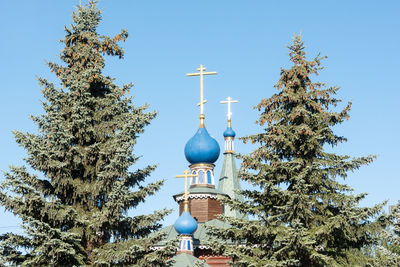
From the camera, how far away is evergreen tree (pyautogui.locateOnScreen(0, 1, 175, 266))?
13.1 meters

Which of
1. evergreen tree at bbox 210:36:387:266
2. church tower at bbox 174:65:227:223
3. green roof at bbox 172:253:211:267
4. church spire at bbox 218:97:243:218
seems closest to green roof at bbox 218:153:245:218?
church spire at bbox 218:97:243:218

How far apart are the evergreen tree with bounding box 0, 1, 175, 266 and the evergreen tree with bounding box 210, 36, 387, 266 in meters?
2.84

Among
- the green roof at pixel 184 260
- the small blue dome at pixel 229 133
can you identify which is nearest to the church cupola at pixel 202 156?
the small blue dome at pixel 229 133

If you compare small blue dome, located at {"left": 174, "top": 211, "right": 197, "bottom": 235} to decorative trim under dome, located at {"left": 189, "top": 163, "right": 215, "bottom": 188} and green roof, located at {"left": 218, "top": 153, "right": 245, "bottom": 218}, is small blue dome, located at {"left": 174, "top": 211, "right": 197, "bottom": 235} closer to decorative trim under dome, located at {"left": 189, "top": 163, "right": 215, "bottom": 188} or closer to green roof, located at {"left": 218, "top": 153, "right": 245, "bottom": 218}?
decorative trim under dome, located at {"left": 189, "top": 163, "right": 215, "bottom": 188}

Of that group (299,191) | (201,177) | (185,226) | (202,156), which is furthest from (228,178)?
(299,191)

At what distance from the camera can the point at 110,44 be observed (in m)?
16.0

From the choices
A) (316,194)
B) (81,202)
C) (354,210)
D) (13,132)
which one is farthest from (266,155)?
(13,132)

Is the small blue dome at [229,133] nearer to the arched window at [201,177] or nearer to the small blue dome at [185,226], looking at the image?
the arched window at [201,177]

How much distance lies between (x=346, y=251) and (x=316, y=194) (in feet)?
5.73

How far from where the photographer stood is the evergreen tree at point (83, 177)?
43.0 feet

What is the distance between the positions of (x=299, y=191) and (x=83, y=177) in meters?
5.72

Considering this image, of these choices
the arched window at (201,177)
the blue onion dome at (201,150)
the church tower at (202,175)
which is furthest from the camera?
the arched window at (201,177)

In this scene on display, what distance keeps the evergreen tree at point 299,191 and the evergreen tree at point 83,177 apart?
284 centimetres

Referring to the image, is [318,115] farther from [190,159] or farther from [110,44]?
[190,159]
